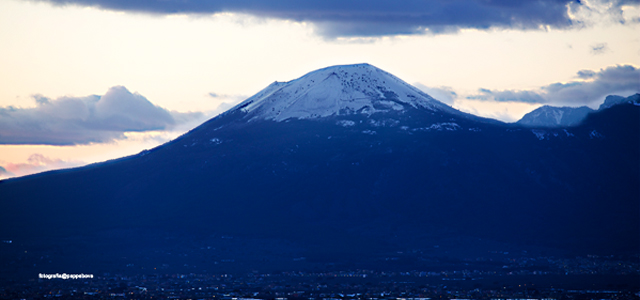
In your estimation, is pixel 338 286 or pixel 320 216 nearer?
pixel 338 286

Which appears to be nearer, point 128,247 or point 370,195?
point 128,247

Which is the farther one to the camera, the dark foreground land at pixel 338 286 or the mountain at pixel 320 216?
the mountain at pixel 320 216

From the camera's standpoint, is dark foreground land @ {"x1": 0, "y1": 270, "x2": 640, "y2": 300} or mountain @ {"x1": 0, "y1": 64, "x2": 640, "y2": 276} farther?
mountain @ {"x1": 0, "y1": 64, "x2": 640, "y2": 276}

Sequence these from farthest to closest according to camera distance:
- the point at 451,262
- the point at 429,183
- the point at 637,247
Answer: the point at 429,183, the point at 637,247, the point at 451,262

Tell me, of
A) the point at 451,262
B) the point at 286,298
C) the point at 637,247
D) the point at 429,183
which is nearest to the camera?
the point at 286,298

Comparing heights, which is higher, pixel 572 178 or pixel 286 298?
pixel 572 178

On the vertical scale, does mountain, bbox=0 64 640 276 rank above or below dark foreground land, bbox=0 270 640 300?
above

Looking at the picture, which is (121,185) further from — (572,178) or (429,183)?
(572,178)

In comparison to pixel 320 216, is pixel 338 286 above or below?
below

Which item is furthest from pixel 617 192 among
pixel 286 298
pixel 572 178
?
pixel 286 298

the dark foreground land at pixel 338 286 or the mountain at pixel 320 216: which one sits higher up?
the mountain at pixel 320 216
